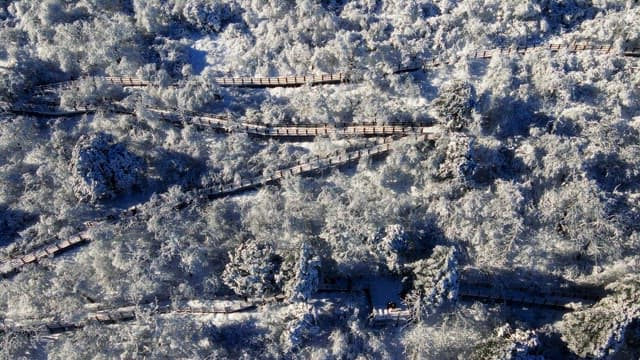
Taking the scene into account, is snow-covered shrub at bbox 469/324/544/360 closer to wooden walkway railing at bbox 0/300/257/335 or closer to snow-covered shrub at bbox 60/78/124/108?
wooden walkway railing at bbox 0/300/257/335

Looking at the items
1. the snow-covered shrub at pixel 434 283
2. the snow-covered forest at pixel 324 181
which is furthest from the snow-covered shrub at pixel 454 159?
the snow-covered shrub at pixel 434 283

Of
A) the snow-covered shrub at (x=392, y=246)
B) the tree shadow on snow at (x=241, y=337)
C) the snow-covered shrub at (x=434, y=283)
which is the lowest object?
the tree shadow on snow at (x=241, y=337)

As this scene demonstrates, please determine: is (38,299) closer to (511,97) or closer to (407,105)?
(407,105)

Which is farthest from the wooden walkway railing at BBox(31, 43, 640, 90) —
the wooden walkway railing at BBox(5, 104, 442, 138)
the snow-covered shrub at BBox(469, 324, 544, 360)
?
the snow-covered shrub at BBox(469, 324, 544, 360)

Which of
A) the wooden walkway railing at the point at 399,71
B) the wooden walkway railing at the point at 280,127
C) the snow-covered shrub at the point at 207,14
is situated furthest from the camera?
the snow-covered shrub at the point at 207,14

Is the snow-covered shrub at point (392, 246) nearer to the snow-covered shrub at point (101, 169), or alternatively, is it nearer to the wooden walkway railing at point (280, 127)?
the wooden walkway railing at point (280, 127)

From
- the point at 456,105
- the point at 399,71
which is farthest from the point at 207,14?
the point at 456,105

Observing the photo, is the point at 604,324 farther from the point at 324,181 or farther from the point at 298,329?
the point at 324,181
